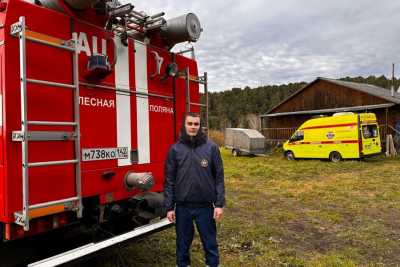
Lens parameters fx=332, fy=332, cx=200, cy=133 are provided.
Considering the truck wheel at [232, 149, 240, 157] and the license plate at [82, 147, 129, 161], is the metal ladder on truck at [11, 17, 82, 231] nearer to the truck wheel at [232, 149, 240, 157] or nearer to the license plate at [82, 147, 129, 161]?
the license plate at [82, 147, 129, 161]

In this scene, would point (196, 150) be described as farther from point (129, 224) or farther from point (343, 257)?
point (343, 257)

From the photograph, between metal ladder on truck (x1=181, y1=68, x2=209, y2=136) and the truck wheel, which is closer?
metal ladder on truck (x1=181, y1=68, x2=209, y2=136)

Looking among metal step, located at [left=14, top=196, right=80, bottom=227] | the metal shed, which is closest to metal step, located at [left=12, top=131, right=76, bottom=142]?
metal step, located at [left=14, top=196, right=80, bottom=227]

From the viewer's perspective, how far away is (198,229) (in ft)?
11.9

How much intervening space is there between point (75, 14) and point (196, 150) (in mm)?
1921

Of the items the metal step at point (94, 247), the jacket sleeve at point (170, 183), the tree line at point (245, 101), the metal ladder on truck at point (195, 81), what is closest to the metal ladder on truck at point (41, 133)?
the metal step at point (94, 247)

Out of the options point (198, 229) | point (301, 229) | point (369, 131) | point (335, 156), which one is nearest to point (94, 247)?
point (198, 229)

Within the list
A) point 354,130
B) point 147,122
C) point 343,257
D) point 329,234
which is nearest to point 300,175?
point 354,130

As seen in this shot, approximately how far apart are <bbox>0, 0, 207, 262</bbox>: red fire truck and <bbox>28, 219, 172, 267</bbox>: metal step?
0.48ft

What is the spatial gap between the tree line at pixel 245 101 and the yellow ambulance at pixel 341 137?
121ft

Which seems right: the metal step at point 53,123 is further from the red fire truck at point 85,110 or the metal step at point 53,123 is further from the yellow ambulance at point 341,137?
the yellow ambulance at point 341,137

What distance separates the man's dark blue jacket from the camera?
139 inches

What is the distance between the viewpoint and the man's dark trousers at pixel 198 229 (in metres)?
3.59

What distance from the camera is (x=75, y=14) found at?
350cm
